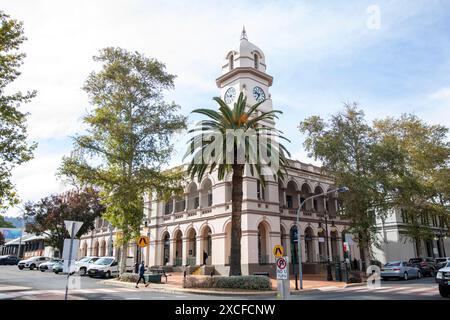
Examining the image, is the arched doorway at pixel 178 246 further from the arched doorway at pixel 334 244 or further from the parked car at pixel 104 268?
the arched doorway at pixel 334 244

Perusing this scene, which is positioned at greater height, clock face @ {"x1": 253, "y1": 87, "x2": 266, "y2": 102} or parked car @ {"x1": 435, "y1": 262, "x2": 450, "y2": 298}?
clock face @ {"x1": 253, "y1": 87, "x2": 266, "y2": 102}

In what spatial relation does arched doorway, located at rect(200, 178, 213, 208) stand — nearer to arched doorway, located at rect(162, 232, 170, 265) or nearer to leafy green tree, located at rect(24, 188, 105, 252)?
arched doorway, located at rect(162, 232, 170, 265)

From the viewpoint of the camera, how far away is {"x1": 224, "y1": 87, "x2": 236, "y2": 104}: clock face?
118 ft

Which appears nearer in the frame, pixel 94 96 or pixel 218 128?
pixel 218 128

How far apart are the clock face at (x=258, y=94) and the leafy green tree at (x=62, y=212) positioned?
24.8m

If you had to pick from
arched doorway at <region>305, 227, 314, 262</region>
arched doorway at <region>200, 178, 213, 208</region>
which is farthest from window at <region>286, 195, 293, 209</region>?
arched doorway at <region>200, 178, 213, 208</region>

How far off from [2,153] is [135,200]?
34.8 feet

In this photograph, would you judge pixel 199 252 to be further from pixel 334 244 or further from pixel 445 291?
pixel 445 291

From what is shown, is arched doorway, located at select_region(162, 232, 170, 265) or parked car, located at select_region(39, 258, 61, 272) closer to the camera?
parked car, located at select_region(39, 258, 61, 272)

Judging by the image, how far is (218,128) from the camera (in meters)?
23.6

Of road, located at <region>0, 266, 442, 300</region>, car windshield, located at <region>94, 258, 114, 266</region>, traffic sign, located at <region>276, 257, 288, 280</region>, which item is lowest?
road, located at <region>0, 266, 442, 300</region>

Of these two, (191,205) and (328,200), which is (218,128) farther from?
(328,200)
